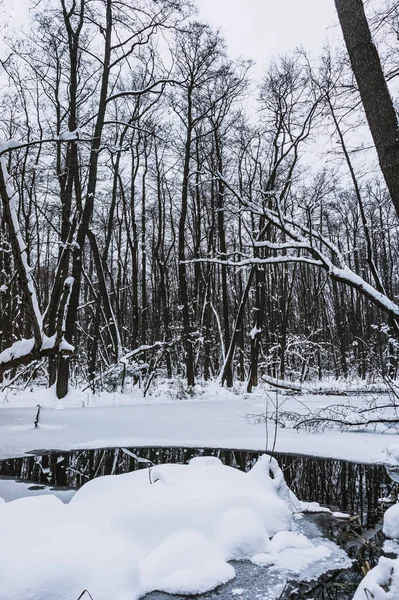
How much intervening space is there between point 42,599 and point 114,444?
4337 mm

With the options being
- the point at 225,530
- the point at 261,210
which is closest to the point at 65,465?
the point at 225,530

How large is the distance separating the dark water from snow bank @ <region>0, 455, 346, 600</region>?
15cm

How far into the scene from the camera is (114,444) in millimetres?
6203

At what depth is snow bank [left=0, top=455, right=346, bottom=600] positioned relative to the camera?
2111 mm

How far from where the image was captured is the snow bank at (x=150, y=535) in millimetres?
2111

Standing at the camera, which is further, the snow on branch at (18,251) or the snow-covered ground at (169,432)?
the snow-covered ground at (169,432)

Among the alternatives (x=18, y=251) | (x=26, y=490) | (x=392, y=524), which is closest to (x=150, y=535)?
(x=392, y=524)

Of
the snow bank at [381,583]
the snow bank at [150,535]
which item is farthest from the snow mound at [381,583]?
the snow bank at [150,535]

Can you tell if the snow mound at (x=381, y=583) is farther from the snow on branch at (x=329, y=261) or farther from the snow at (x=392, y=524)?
the snow on branch at (x=329, y=261)

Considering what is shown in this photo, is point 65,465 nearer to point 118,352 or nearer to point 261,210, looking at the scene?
point 261,210

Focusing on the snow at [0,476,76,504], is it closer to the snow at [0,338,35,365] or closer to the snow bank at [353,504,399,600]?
the snow at [0,338,35,365]

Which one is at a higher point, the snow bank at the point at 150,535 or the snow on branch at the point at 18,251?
the snow on branch at the point at 18,251

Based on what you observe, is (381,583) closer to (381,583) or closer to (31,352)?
(381,583)

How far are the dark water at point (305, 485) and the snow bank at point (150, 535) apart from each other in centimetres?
15
